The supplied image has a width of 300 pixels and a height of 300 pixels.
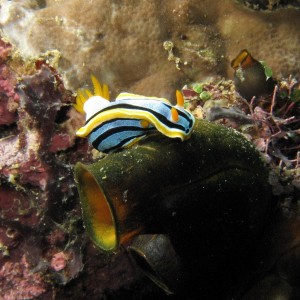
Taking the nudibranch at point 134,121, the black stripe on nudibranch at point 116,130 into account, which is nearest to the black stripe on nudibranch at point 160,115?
the nudibranch at point 134,121

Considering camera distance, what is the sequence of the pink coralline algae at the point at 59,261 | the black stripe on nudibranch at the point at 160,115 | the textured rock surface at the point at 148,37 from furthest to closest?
the textured rock surface at the point at 148,37 → the pink coralline algae at the point at 59,261 → the black stripe on nudibranch at the point at 160,115

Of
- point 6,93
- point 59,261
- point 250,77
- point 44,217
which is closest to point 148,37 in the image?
point 250,77

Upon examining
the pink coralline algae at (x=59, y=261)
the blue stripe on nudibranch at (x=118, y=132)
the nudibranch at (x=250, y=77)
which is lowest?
the pink coralline algae at (x=59, y=261)

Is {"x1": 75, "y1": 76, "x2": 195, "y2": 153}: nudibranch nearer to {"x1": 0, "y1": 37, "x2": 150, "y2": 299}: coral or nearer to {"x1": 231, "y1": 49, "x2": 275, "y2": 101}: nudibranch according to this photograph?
{"x1": 0, "y1": 37, "x2": 150, "y2": 299}: coral

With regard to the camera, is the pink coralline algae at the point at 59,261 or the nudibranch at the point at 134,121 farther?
the pink coralline algae at the point at 59,261

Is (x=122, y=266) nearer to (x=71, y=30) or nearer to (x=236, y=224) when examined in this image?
(x=236, y=224)

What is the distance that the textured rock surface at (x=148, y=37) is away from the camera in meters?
3.80

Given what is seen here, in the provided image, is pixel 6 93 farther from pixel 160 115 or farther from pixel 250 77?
pixel 250 77

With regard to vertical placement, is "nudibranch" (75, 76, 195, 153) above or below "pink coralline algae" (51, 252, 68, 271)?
above

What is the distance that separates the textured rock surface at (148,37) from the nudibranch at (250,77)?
434mm

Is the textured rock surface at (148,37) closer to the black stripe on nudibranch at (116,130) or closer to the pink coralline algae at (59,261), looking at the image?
the black stripe on nudibranch at (116,130)

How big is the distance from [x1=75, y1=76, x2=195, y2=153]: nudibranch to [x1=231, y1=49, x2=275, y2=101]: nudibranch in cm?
191

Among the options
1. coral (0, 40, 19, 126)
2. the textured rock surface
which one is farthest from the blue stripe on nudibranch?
the textured rock surface

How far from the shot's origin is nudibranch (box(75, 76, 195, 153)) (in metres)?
1.92
